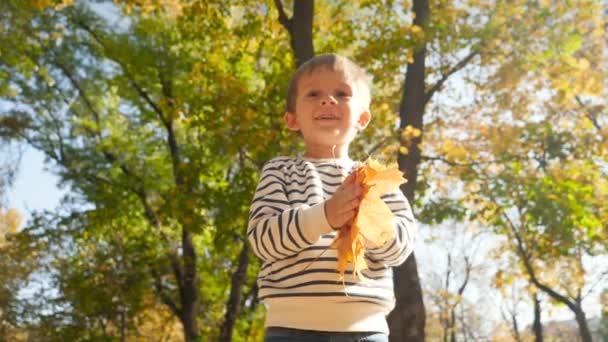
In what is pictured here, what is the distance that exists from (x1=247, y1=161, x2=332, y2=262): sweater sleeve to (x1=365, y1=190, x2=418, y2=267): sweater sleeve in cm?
29

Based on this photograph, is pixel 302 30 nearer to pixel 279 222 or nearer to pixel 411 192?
pixel 411 192

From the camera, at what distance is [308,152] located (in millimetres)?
2256

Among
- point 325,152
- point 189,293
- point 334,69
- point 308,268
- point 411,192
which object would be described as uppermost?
point 189,293

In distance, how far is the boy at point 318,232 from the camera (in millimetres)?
1804

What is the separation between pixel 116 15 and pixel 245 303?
9.39 metres

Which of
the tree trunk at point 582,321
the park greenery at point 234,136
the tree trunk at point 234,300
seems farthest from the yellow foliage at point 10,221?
the tree trunk at point 582,321

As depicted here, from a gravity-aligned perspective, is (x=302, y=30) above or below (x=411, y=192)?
above

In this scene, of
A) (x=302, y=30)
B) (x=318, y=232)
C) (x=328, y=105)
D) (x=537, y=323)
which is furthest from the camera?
(x=537, y=323)

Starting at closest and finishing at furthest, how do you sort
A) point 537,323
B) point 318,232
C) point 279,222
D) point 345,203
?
point 345,203 < point 318,232 < point 279,222 < point 537,323

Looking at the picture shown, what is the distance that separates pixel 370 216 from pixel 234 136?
6783 mm

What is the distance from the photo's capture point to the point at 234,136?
324 inches

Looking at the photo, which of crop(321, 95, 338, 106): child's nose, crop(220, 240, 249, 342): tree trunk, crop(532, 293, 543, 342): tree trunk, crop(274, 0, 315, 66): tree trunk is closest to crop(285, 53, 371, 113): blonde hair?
crop(321, 95, 338, 106): child's nose

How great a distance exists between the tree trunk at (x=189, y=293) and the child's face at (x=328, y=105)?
1282 centimetres

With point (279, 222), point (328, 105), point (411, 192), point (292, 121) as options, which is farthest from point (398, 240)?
point (411, 192)
